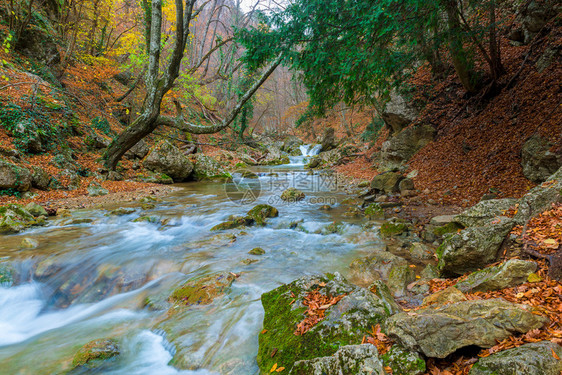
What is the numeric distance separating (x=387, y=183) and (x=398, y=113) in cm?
511

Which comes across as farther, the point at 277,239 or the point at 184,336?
the point at 277,239

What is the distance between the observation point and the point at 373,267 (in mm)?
4133

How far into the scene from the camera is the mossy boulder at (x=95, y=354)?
263 cm

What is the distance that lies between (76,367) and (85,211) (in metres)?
6.10

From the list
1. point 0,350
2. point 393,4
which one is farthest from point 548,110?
point 0,350

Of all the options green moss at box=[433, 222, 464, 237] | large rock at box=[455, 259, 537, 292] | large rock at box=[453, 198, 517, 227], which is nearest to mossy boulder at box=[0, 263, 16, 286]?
large rock at box=[455, 259, 537, 292]

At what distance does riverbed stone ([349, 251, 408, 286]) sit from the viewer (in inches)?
156

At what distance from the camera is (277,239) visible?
6.22 m

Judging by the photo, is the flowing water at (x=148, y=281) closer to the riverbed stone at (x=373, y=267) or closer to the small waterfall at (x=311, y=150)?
the riverbed stone at (x=373, y=267)

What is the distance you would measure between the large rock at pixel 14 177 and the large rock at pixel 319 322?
27.8 feet

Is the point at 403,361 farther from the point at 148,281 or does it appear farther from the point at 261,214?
the point at 261,214

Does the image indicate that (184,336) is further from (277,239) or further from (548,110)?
(548,110)

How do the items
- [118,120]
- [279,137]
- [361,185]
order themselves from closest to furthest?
[361,185]
[118,120]
[279,137]

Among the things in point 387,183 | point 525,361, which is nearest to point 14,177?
point 525,361
